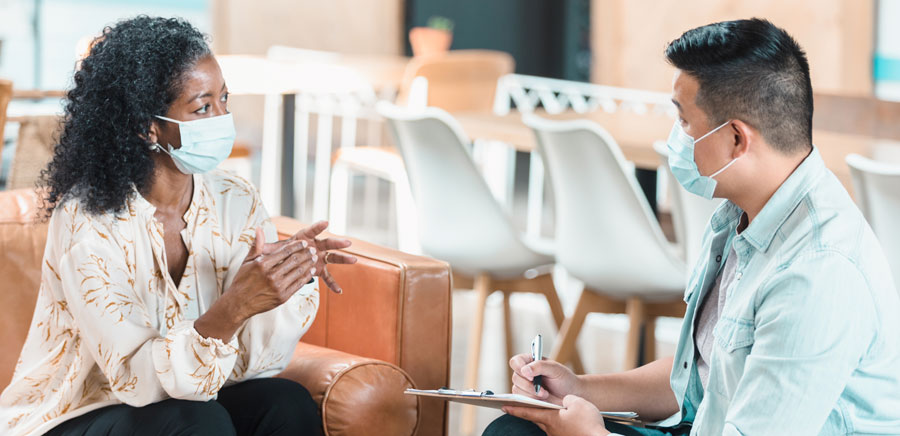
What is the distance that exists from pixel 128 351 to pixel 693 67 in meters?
0.90

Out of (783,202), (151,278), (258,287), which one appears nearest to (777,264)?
(783,202)

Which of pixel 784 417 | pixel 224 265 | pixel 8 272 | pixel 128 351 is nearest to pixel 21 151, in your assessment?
pixel 8 272

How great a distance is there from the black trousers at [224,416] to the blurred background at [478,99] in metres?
1.01

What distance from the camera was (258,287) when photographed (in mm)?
1589

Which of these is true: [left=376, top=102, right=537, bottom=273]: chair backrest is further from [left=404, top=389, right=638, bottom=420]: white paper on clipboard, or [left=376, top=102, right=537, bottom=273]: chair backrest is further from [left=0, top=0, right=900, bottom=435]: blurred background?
[left=404, top=389, right=638, bottom=420]: white paper on clipboard

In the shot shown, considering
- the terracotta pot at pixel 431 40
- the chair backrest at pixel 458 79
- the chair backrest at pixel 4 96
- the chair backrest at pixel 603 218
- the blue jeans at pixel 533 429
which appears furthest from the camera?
the terracotta pot at pixel 431 40

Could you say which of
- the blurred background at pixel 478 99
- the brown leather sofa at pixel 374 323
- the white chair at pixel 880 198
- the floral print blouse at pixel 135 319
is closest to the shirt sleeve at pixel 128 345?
the floral print blouse at pixel 135 319

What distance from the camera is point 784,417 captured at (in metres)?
1.23

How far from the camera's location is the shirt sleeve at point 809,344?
Answer: 1216 millimetres

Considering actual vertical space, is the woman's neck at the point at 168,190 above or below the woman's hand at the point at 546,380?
above

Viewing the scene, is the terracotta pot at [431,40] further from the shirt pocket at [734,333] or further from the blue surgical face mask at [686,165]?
the shirt pocket at [734,333]

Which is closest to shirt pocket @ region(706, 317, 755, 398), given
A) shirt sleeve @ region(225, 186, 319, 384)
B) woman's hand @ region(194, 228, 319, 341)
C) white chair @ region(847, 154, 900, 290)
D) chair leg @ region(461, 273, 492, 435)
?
woman's hand @ region(194, 228, 319, 341)

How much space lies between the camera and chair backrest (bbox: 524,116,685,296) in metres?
2.63

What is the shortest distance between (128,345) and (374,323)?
19.6 inches
